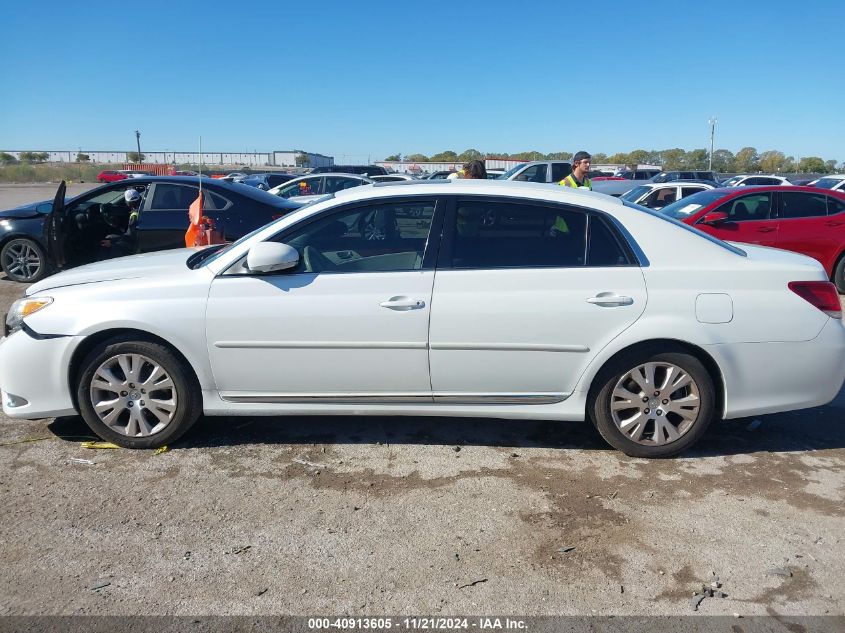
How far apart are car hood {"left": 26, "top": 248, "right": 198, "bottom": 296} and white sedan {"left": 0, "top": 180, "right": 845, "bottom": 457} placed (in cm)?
8

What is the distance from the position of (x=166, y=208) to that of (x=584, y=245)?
18.9 feet

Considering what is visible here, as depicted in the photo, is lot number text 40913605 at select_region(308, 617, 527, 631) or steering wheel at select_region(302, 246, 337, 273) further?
steering wheel at select_region(302, 246, 337, 273)

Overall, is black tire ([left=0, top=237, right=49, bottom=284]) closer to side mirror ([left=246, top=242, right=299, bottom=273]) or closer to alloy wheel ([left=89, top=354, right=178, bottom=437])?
alloy wheel ([left=89, top=354, right=178, bottom=437])

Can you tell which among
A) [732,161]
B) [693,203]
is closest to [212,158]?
[732,161]

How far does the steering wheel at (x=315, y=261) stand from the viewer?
406cm

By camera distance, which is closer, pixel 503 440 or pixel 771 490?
pixel 771 490

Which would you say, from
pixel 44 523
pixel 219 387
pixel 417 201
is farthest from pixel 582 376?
pixel 44 523

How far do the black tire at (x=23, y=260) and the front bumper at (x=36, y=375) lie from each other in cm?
584

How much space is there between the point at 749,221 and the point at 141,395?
329 inches

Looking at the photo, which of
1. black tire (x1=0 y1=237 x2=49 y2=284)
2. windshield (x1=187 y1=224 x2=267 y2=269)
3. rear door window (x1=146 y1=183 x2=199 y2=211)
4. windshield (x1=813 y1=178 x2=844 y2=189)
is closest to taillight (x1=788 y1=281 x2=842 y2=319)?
windshield (x1=187 y1=224 x2=267 y2=269)

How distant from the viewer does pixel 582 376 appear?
3979 mm

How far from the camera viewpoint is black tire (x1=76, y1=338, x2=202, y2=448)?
403 cm

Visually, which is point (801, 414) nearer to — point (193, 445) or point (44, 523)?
point (193, 445)

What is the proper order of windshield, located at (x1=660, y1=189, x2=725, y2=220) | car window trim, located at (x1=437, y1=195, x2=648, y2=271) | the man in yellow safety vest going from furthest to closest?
windshield, located at (x1=660, y1=189, x2=725, y2=220)
the man in yellow safety vest
car window trim, located at (x1=437, y1=195, x2=648, y2=271)
